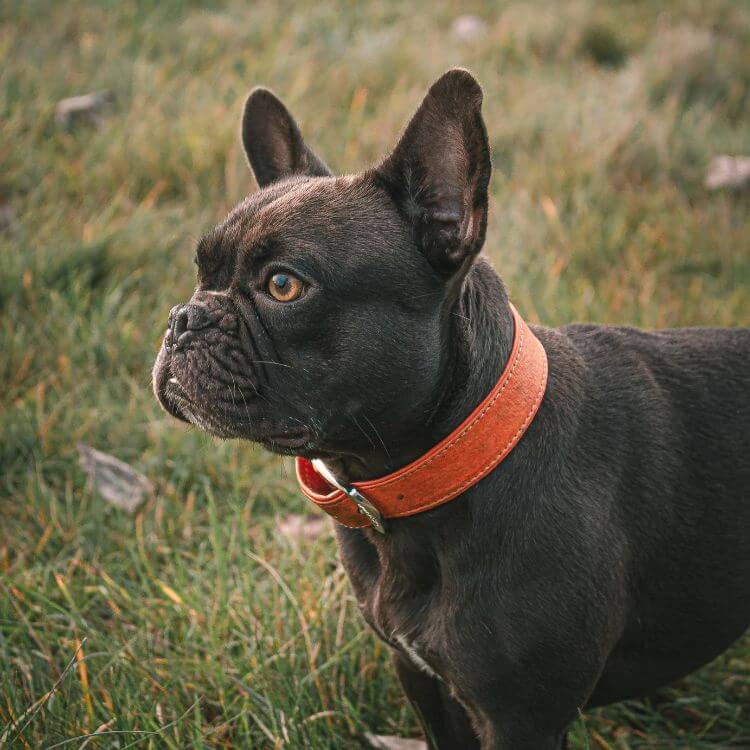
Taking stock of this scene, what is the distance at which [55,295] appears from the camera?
4.07 meters

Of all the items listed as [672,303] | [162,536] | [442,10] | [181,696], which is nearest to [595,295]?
[672,303]

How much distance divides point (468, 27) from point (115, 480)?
5.41m

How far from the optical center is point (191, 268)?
14.9 ft

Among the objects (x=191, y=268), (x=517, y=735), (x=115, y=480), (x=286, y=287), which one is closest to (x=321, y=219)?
(x=286, y=287)

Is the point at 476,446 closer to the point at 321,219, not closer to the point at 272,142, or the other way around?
the point at 321,219

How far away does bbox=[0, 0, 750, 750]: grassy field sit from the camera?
103 inches

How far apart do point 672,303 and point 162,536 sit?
2.65 meters

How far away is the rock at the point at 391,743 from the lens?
2548 millimetres

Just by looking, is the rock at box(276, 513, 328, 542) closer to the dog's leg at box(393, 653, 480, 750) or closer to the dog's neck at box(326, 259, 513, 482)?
the dog's leg at box(393, 653, 480, 750)

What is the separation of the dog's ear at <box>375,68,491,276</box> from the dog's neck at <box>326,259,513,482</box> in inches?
4.5

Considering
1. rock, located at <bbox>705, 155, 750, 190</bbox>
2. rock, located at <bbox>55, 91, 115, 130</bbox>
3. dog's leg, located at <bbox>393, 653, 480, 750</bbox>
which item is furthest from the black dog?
rock, located at <bbox>55, 91, 115, 130</bbox>

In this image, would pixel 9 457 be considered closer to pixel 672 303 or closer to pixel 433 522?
pixel 433 522

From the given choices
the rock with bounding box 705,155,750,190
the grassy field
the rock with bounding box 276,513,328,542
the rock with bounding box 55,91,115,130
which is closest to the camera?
the grassy field

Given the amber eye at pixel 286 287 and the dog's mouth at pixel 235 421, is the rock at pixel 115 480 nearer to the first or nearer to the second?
the dog's mouth at pixel 235 421
